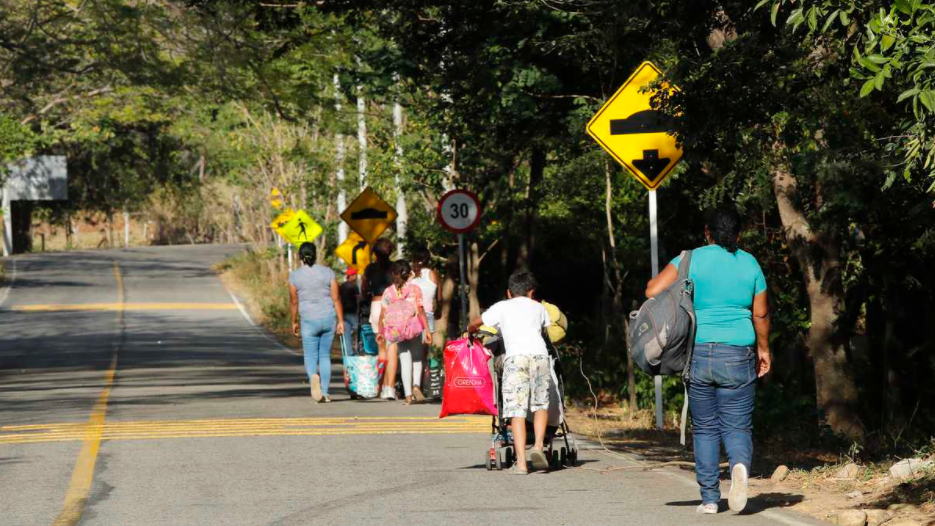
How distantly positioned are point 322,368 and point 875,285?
6381 millimetres

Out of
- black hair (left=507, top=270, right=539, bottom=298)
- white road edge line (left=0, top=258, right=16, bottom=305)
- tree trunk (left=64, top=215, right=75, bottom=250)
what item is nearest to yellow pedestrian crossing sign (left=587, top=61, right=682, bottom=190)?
black hair (left=507, top=270, right=539, bottom=298)

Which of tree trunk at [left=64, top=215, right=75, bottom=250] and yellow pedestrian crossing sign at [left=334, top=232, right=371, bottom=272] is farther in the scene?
tree trunk at [left=64, top=215, right=75, bottom=250]

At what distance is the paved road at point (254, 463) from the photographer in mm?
9164

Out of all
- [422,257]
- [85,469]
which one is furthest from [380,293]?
[85,469]

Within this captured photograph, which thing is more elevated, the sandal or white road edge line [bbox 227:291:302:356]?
the sandal

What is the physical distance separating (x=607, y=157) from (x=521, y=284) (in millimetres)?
6209

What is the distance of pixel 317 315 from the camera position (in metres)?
17.5

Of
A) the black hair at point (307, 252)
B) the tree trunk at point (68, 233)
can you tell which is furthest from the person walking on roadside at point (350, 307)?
the tree trunk at point (68, 233)

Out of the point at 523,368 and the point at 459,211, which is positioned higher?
the point at 459,211

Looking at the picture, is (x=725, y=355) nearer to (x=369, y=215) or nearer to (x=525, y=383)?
(x=525, y=383)

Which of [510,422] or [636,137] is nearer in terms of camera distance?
[510,422]

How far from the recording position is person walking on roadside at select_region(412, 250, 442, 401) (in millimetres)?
17681

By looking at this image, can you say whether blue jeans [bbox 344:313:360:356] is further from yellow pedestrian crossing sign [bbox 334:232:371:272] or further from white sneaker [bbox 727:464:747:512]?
white sneaker [bbox 727:464:747:512]

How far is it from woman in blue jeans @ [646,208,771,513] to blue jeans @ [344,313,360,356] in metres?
9.97
